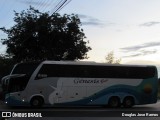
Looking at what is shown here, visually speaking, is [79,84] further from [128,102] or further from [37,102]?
[128,102]

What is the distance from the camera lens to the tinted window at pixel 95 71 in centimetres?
2961

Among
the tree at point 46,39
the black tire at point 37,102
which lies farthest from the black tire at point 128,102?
the tree at point 46,39

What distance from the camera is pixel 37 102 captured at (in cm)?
2970

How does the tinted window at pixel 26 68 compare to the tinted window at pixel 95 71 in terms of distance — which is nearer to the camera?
the tinted window at pixel 26 68

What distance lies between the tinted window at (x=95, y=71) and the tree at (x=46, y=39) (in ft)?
58.1

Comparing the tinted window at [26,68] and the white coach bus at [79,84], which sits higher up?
the tinted window at [26,68]

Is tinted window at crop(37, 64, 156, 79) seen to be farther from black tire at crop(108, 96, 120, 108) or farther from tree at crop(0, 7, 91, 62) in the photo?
tree at crop(0, 7, 91, 62)

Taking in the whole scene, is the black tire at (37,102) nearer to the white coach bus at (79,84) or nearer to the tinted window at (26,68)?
the white coach bus at (79,84)

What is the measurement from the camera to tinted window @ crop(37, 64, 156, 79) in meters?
29.6

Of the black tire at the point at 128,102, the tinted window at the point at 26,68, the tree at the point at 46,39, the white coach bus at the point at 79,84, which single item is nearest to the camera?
the tinted window at the point at 26,68

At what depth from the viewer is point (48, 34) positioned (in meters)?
49.3

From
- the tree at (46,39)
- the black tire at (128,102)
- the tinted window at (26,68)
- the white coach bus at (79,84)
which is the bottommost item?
the black tire at (128,102)

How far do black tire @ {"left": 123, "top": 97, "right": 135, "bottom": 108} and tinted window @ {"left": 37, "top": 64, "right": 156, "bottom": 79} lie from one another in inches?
63.2

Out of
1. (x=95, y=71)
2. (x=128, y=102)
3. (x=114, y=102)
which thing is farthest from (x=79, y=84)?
(x=128, y=102)
